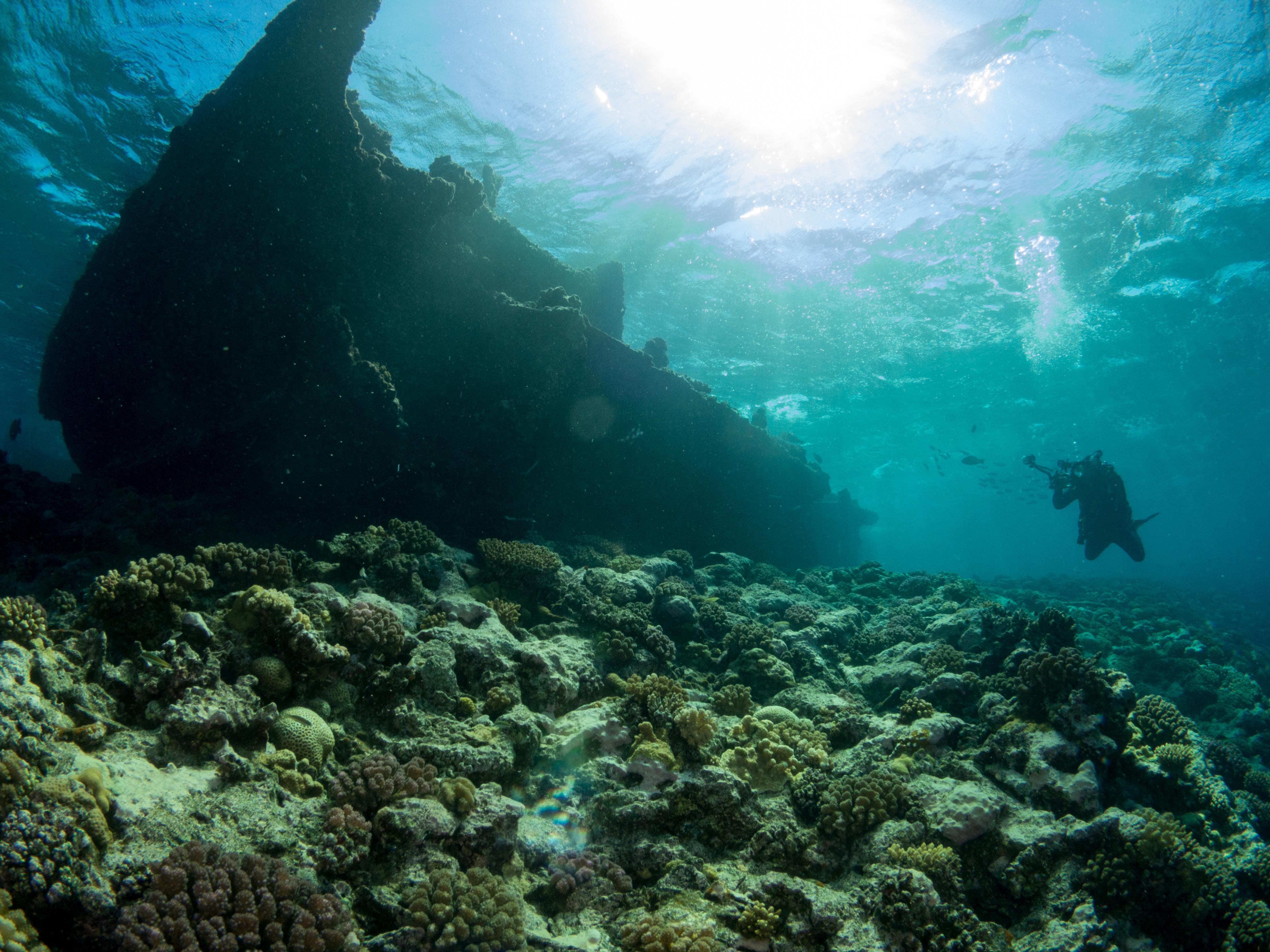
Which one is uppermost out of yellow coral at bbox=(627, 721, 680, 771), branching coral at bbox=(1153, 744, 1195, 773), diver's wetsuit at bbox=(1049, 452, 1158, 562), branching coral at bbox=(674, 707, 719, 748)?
diver's wetsuit at bbox=(1049, 452, 1158, 562)

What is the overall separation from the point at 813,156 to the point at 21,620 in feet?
68.8

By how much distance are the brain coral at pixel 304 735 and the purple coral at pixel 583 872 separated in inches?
102

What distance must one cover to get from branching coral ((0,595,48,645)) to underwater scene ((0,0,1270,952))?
36 millimetres

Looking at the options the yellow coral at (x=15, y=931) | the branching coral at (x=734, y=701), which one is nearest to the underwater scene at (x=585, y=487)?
the yellow coral at (x=15, y=931)

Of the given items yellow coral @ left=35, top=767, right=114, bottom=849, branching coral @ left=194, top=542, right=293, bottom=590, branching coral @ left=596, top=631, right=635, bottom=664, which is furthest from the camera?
branching coral @ left=596, top=631, right=635, bottom=664

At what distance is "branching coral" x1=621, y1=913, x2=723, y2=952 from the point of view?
4.01m

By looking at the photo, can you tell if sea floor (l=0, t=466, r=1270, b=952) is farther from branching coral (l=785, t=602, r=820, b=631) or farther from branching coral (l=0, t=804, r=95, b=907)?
branching coral (l=785, t=602, r=820, b=631)

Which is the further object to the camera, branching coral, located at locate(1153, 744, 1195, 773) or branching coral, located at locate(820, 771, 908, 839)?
branching coral, located at locate(1153, 744, 1195, 773)

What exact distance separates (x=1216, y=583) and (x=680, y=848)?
7742 centimetres

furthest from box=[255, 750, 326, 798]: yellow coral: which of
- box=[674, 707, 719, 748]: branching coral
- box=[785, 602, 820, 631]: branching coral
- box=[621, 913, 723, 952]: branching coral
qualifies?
box=[785, 602, 820, 631]: branching coral

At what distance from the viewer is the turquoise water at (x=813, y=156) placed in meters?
13.8

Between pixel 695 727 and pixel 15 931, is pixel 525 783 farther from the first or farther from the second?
pixel 15 931

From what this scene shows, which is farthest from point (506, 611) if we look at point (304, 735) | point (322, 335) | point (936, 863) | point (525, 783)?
point (322, 335)

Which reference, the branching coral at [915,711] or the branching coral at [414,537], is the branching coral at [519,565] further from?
the branching coral at [915,711]
